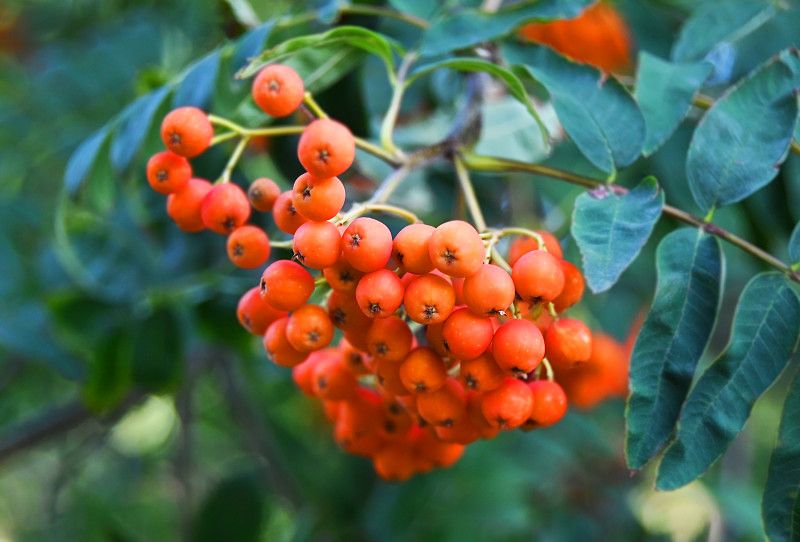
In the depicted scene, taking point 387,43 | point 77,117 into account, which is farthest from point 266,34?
point 77,117

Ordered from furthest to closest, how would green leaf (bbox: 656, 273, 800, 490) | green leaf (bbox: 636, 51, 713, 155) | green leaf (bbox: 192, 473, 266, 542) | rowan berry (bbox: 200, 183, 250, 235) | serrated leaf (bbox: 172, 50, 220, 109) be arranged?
green leaf (bbox: 192, 473, 266, 542) < serrated leaf (bbox: 172, 50, 220, 109) < green leaf (bbox: 636, 51, 713, 155) < rowan berry (bbox: 200, 183, 250, 235) < green leaf (bbox: 656, 273, 800, 490)

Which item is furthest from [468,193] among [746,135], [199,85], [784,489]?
[784,489]

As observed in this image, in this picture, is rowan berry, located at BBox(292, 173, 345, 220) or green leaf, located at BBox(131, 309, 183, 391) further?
green leaf, located at BBox(131, 309, 183, 391)

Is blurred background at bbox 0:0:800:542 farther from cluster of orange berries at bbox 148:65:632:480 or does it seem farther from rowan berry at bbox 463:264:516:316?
rowan berry at bbox 463:264:516:316

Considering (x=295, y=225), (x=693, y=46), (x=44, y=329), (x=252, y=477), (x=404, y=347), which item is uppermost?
(x=295, y=225)

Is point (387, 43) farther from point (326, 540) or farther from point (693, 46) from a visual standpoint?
point (326, 540)

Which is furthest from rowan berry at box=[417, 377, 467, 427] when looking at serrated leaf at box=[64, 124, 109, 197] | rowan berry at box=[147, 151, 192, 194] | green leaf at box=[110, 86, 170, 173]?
serrated leaf at box=[64, 124, 109, 197]

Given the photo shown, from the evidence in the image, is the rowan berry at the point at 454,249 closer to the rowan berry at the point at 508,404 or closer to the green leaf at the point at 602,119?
the rowan berry at the point at 508,404
